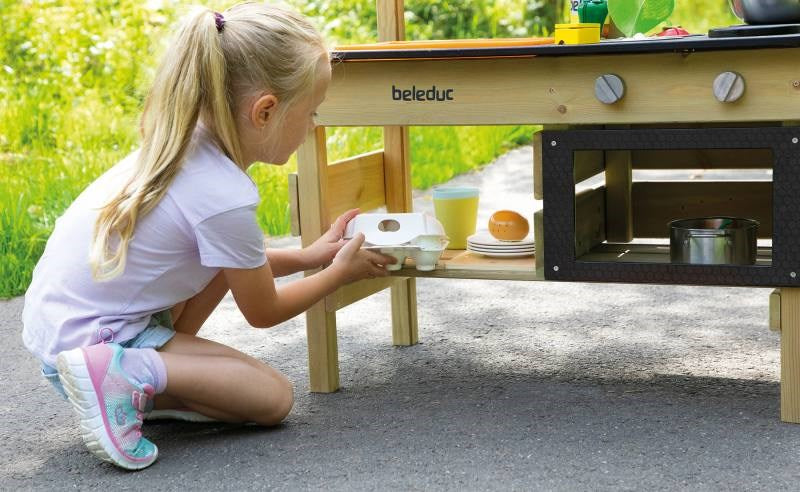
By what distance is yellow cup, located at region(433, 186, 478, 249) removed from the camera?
2.65 meters

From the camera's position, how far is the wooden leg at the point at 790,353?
2.11m

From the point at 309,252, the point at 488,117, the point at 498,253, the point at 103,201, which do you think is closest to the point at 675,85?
the point at 488,117

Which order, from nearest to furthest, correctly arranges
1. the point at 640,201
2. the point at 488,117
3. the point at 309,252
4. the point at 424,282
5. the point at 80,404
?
the point at 80,404, the point at 488,117, the point at 309,252, the point at 640,201, the point at 424,282

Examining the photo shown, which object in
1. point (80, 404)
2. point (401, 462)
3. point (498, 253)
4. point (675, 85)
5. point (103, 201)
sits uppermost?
point (675, 85)

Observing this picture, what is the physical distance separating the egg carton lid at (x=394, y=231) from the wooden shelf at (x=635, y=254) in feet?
1.03

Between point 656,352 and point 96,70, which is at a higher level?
point 96,70

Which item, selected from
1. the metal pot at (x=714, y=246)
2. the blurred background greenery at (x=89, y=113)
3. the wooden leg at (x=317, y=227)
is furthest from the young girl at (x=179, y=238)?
the blurred background greenery at (x=89, y=113)

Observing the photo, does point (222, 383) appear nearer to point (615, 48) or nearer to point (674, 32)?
point (615, 48)

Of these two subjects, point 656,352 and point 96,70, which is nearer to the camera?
point 656,352

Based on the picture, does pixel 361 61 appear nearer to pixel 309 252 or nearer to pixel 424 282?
pixel 309 252

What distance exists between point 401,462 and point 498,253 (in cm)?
59

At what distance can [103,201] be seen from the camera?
2125 millimetres

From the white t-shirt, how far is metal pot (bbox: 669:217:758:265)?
80cm

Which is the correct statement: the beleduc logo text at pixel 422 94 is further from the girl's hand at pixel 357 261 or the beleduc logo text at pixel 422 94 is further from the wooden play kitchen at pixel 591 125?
the girl's hand at pixel 357 261
